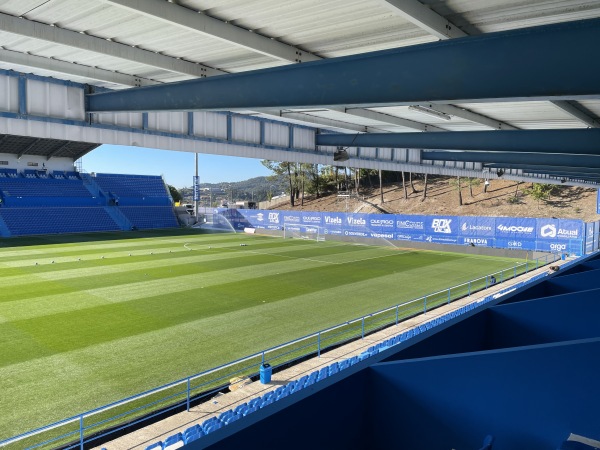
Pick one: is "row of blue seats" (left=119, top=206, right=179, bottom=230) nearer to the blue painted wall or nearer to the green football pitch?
the green football pitch

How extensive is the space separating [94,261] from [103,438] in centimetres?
2347

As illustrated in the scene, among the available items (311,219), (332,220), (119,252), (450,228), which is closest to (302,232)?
(311,219)

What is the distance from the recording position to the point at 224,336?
15047 mm

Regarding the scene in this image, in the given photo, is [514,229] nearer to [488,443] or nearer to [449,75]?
[449,75]

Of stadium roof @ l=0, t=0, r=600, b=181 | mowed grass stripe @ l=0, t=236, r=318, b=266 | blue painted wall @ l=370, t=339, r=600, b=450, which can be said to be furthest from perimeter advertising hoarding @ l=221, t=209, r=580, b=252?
blue painted wall @ l=370, t=339, r=600, b=450

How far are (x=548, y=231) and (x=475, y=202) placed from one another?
32.5 meters

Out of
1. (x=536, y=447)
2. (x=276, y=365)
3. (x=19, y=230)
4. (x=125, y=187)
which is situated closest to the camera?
(x=536, y=447)

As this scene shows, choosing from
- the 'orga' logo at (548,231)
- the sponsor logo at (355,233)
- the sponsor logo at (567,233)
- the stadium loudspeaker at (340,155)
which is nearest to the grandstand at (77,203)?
the sponsor logo at (355,233)

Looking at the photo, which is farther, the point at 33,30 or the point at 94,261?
the point at 94,261

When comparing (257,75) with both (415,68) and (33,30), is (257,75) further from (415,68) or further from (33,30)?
(33,30)

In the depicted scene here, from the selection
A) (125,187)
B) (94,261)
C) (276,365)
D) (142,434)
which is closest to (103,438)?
(142,434)

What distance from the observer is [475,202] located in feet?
214

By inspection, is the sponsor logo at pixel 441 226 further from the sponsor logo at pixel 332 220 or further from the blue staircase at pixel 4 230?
the blue staircase at pixel 4 230

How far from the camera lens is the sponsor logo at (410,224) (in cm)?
4019
